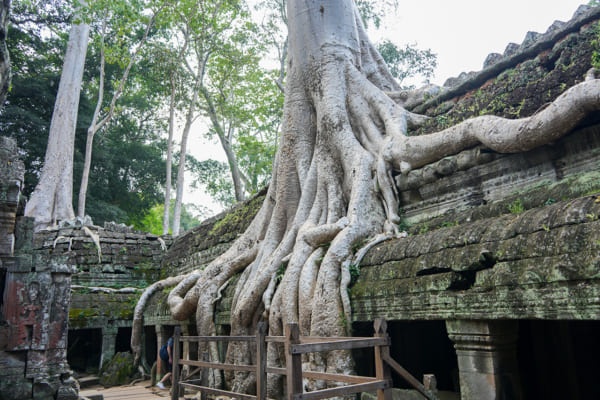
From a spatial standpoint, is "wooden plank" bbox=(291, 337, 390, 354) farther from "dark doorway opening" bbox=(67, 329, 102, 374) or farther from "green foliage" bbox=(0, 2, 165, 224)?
"green foliage" bbox=(0, 2, 165, 224)

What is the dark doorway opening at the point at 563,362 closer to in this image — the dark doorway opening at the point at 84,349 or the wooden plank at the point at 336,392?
the wooden plank at the point at 336,392

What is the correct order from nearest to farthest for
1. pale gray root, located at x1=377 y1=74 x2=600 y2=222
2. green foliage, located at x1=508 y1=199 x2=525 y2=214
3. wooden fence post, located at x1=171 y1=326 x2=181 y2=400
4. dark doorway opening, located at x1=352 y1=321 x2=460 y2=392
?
1. pale gray root, located at x1=377 y1=74 x2=600 y2=222
2. green foliage, located at x1=508 y1=199 x2=525 y2=214
3. wooden fence post, located at x1=171 y1=326 x2=181 y2=400
4. dark doorway opening, located at x1=352 y1=321 x2=460 y2=392

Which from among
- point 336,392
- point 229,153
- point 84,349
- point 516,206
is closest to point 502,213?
point 516,206

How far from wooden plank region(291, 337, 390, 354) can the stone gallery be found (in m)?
0.53

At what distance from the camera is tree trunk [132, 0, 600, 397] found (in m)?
4.53

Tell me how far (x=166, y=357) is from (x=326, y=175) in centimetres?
417

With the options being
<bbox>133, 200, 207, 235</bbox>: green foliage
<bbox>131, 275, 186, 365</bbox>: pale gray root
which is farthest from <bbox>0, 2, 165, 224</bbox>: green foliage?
<bbox>131, 275, 186, 365</bbox>: pale gray root

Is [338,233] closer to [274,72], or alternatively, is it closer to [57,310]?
[57,310]

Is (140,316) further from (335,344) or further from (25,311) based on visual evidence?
(335,344)

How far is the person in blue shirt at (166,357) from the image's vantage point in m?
7.83

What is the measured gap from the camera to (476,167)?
4.80m

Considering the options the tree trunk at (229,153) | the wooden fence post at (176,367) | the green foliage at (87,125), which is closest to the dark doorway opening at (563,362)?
the wooden fence post at (176,367)

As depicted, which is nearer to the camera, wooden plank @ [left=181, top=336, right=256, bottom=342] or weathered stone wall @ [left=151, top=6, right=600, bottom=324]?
weathered stone wall @ [left=151, top=6, right=600, bottom=324]

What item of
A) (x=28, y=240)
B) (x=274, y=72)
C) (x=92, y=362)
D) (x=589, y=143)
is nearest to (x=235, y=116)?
(x=274, y=72)
